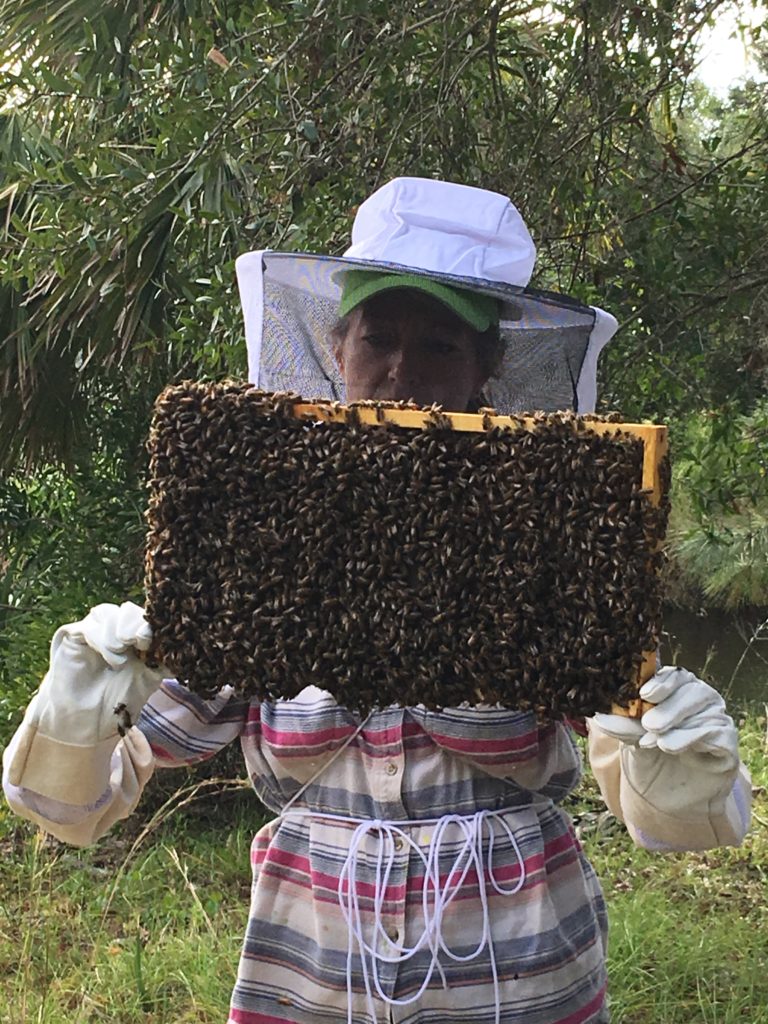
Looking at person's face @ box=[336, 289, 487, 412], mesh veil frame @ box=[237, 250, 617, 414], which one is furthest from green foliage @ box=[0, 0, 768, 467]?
person's face @ box=[336, 289, 487, 412]

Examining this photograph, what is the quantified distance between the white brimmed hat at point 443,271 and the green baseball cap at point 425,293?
0.05ft

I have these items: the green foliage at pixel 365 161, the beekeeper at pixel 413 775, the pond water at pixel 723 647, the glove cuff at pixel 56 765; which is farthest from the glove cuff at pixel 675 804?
the pond water at pixel 723 647

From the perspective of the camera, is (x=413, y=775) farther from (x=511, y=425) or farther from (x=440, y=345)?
(x=440, y=345)

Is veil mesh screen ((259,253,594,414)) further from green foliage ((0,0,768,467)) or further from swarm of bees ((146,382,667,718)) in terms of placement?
green foliage ((0,0,768,467))

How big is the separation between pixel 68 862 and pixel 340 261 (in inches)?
A: 138

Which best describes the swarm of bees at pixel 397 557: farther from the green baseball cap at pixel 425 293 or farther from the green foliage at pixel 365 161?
the green foliage at pixel 365 161

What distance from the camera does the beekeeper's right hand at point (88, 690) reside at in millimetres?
1471

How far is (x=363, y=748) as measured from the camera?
1.63 meters

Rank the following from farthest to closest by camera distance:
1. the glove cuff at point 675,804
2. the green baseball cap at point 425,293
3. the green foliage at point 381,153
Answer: the green foliage at point 381,153 → the green baseball cap at point 425,293 → the glove cuff at point 675,804

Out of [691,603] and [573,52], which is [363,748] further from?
[691,603]

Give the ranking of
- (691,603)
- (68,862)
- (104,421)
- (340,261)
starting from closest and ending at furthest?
(340,261) < (68,862) < (104,421) < (691,603)

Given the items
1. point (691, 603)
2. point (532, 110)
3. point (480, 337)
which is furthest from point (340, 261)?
point (691, 603)

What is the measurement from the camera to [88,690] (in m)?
1.49

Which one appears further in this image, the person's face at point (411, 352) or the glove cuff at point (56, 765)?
the person's face at point (411, 352)
